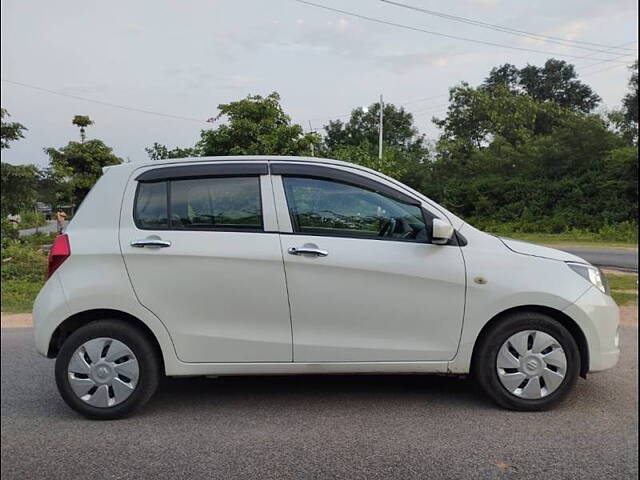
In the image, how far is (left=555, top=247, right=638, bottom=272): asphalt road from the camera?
301 cm

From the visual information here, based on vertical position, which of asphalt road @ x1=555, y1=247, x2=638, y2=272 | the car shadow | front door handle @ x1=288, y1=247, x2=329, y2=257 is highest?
front door handle @ x1=288, y1=247, x2=329, y2=257

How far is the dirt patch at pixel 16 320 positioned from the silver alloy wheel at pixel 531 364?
2829 millimetres

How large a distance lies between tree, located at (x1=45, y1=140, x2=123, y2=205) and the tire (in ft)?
7.21

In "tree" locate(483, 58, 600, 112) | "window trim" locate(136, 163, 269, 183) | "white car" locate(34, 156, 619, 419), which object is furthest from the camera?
"white car" locate(34, 156, 619, 419)

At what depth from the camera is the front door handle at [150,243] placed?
2771 mm

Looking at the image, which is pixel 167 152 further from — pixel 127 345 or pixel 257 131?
pixel 127 345

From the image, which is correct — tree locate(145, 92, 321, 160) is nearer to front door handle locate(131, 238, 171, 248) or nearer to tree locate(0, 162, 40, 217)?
tree locate(0, 162, 40, 217)

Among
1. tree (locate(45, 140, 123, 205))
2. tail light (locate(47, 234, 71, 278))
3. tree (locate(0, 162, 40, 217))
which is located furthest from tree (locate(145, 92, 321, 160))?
tail light (locate(47, 234, 71, 278))

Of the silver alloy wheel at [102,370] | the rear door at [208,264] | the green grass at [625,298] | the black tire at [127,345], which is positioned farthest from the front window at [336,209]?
the green grass at [625,298]

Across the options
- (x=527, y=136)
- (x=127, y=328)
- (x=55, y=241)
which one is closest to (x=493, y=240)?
(x=527, y=136)

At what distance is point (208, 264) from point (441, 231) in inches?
47.4

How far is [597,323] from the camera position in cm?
310

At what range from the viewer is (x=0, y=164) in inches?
82.5

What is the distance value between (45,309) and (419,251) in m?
1.98
